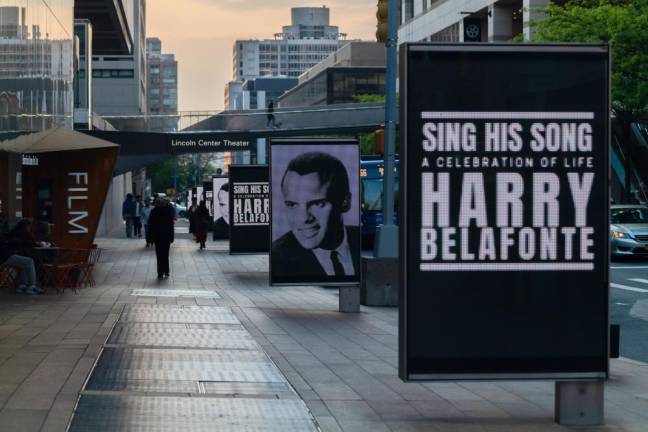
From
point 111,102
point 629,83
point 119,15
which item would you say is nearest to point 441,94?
point 629,83

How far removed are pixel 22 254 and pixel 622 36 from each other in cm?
2597

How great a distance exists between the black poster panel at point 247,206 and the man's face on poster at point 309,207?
1037 centimetres

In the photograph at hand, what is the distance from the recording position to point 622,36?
41.8 m

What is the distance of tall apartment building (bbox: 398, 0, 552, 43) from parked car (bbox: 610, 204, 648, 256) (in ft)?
84.5

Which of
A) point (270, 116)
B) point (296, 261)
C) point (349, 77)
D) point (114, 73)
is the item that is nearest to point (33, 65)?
point (296, 261)

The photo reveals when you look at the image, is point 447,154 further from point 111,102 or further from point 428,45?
point 111,102

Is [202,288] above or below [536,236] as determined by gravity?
below

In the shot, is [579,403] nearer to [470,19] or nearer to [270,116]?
[270,116]

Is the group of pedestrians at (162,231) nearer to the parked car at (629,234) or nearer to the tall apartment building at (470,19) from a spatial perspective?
the parked car at (629,234)

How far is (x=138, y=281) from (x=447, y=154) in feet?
58.5

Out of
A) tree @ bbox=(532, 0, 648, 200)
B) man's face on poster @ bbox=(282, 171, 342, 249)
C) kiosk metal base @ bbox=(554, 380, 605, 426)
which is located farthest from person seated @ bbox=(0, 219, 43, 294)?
tree @ bbox=(532, 0, 648, 200)

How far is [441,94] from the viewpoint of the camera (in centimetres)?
848

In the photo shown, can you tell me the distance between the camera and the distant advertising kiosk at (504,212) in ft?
27.8

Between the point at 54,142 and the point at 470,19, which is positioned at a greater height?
the point at 470,19
